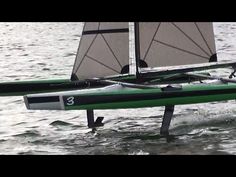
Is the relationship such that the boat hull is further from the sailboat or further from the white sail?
the white sail

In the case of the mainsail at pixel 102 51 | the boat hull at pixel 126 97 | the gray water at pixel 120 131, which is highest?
the mainsail at pixel 102 51

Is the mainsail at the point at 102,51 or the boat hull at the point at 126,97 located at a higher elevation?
the mainsail at the point at 102,51

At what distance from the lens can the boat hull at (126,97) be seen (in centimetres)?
1225

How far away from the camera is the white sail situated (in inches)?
558

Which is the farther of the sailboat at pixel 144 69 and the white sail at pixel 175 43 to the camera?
the white sail at pixel 175 43

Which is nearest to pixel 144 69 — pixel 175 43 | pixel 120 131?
pixel 175 43

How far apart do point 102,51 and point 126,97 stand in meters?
2.03

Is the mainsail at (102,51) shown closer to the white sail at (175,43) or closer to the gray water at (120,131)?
the white sail at (175,43)

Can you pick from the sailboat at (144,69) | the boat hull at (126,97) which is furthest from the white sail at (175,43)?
the boat hull at (126,97)

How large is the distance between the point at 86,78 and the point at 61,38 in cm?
3198

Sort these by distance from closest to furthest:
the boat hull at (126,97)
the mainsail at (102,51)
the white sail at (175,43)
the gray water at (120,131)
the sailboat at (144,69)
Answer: the gray water at (120,131)
the boat hull at (126,97)
the sailboat at (144,69)
the mainsail at (102,51)
the white sail at (175,43)

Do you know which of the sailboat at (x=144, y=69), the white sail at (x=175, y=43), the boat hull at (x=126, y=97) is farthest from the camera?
the white sail at (x=175, y=43)

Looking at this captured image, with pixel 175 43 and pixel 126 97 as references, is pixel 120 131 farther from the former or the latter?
pixel 175 43

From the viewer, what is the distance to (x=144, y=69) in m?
14.1
